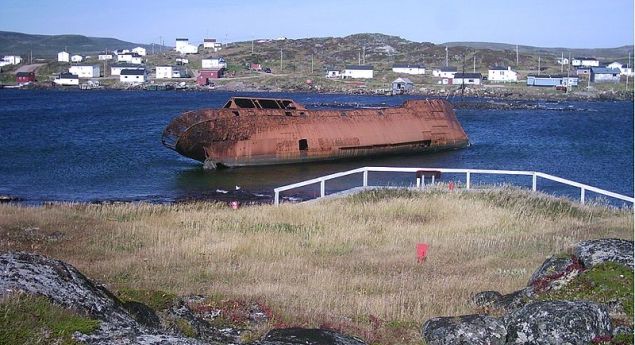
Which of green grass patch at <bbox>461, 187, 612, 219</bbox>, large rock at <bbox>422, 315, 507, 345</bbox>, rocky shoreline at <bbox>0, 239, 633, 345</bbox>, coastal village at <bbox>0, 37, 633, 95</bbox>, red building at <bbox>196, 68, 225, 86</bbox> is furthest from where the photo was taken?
red building at <bbox>196, 68, 225, 86</bbox>

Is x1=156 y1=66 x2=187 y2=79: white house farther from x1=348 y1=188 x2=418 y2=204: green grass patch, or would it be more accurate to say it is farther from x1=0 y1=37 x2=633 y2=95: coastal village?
x1=348 y1=188 x2=418 y2=204: green grass patch

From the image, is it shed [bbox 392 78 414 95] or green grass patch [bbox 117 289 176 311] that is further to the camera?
shed [bbox 392 78 414 95]

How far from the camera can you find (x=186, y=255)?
41.2 feet

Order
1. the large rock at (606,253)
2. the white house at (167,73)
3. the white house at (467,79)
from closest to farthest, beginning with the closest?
the large rock at (606,253) → the white house at (467,79) → the white house at (167,73)

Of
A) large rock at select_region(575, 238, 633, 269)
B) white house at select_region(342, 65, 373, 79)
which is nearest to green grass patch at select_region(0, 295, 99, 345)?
large rock at select_region(575, 238, 633, 269)

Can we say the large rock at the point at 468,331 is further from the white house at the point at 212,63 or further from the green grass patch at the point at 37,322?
the white house at the point at 212,63

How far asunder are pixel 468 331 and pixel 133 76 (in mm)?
132824

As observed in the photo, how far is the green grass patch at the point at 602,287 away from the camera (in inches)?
325

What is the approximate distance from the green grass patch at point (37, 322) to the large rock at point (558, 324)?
12.9ft

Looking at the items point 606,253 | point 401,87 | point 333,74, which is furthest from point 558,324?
point 333,74

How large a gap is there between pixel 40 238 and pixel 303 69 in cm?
14197

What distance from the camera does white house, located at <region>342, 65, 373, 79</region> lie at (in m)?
137

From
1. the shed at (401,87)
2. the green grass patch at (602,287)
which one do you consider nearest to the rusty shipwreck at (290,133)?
the green grass patch at (602,287)

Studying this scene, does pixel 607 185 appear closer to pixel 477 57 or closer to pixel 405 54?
pixel 477 57
